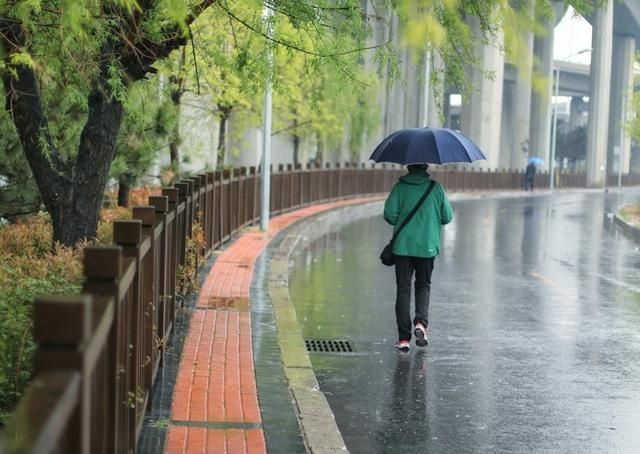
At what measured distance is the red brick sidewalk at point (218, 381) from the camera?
6590 millimetres

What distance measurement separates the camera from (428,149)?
10148 mm

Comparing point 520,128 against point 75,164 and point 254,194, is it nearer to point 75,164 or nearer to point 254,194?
point 254,194

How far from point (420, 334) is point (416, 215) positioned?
1.05m

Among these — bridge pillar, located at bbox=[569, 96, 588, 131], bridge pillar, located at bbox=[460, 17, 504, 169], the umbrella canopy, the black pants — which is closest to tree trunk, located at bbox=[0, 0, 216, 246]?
the umbrella canopy

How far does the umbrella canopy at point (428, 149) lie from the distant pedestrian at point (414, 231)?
0.65 ft

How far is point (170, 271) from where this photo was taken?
31.3ft

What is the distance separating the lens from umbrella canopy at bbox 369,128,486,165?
1009cm

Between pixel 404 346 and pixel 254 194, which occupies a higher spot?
pixel 254 194

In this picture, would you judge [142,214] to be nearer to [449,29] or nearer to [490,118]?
[449,29]

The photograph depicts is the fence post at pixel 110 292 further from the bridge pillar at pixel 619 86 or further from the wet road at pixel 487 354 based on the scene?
the bridge pillar at pixel 619 86

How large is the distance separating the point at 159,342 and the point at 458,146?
3.43m

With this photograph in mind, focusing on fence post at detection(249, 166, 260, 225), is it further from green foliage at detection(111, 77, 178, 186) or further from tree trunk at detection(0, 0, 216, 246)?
tree trunk at detection(0, 0, 216, 246)

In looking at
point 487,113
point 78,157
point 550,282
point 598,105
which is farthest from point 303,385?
point 598,105

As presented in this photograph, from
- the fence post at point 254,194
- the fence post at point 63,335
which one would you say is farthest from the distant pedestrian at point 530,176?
the fence post at point 63,335
